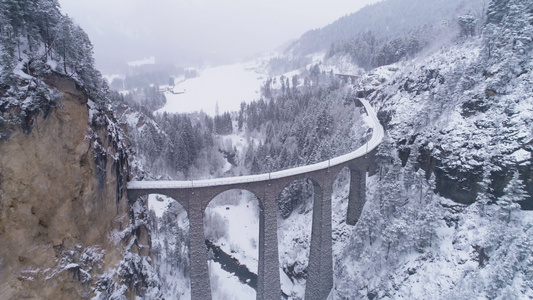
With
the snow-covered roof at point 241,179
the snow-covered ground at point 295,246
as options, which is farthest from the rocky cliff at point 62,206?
the snow-covered ground at point 295,246

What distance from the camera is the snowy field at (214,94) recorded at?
5418 inches

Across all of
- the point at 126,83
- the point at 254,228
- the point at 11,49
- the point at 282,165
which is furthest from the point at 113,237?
the point at 126,83

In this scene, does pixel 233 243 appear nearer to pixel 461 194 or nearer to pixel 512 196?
pixel 461 194

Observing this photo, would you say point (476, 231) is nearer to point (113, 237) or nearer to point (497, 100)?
point (497, 100)

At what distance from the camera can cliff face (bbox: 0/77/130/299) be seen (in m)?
21.0

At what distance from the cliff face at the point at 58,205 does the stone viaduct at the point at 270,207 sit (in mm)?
6939

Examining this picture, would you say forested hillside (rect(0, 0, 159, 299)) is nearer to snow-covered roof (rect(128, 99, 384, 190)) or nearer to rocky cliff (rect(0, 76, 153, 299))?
rocky cliff (rect(0, 76, 153, 299))

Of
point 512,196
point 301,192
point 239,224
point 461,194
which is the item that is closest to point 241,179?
point 461,194

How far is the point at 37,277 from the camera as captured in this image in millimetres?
22406

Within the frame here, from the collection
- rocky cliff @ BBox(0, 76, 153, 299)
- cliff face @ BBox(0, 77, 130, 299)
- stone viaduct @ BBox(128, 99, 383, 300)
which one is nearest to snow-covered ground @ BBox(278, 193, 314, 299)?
stone viaduct @ BBox(128, 99, 383, 300)

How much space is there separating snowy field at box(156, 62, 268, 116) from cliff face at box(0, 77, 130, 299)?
10290 centimetres

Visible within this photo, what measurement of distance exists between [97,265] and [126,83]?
638ft

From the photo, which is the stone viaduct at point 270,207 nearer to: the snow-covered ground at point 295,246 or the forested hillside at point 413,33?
the snow-covered ground at point 295,246

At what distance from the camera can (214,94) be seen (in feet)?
517
